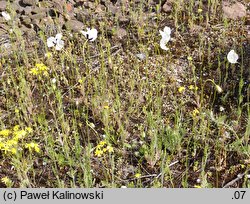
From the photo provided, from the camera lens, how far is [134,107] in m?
3.44

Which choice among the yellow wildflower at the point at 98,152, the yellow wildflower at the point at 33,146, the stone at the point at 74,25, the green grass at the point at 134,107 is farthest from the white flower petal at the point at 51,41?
the yellow wildflower at the point at 98,152

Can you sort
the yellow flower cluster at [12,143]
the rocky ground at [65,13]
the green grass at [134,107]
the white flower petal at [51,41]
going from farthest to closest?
the rocky ground at [65,13] → the white flower petal at [51,41] → the green grass at [134,107] → the yellow flower cluster at [12,143]


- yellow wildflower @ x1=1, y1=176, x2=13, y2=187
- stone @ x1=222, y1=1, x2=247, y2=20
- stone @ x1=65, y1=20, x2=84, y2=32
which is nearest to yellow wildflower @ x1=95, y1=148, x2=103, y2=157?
yellow wildflower @ x1=1, y1=176, x2=13, y2=187

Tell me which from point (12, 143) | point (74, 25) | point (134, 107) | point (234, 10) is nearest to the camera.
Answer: point (12, 143)

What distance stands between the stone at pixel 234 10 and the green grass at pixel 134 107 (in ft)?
0.28

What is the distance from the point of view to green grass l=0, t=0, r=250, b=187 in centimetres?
301

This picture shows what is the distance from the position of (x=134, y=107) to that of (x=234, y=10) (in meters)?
1.58

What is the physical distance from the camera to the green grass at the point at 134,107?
3014 millimetres

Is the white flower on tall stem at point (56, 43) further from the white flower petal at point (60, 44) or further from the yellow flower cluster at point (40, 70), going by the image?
the yellow flower cluster at point (40, 70)

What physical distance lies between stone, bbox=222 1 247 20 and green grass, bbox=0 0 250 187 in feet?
0.28

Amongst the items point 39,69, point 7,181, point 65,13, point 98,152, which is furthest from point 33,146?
point 65,13

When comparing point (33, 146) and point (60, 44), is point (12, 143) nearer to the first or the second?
point (33, 146)

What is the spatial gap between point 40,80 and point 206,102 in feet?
4.40

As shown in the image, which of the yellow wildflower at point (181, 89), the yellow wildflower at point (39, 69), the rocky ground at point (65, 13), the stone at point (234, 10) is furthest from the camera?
the stone at point (234, 10)
